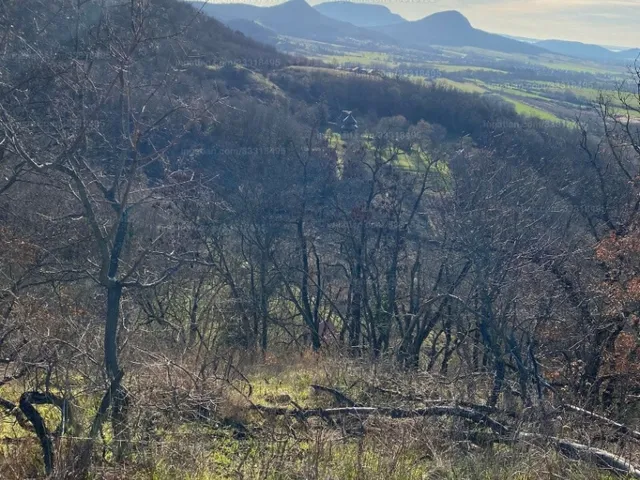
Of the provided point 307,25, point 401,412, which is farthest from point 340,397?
point 307,25

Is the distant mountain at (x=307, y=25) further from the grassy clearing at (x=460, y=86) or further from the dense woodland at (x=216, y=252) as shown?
the dense woodland at (x=216, y=252)

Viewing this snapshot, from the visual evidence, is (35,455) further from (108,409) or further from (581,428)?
(581,428)

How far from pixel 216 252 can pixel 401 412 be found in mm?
12255

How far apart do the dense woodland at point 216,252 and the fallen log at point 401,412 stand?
10 centimetres

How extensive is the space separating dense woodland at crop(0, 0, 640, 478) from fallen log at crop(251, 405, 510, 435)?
0.34ft

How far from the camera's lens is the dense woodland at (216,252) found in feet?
14.8

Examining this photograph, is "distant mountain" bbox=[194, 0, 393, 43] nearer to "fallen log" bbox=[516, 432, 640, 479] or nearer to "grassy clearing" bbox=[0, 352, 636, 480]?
"grassy clearing" bbox=[0, 352, 636, 480]

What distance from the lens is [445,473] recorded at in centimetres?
367

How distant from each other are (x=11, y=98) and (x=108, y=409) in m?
5.14

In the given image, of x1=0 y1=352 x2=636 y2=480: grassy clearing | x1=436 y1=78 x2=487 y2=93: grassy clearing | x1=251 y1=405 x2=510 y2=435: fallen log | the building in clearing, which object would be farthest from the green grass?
x1=0 y1=352 x2=636 y2=480: grassy clearing

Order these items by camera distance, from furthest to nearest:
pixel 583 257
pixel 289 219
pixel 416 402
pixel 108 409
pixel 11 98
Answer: pixel 289 219, pixel 583 257, pixel 11 98, pixel 416 402, pixel 108 409

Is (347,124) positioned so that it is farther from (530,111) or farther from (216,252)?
(530,111)

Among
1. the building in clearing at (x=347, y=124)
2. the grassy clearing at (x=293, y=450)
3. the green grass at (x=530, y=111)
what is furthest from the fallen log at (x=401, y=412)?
the green grass at (x=530, y=111)

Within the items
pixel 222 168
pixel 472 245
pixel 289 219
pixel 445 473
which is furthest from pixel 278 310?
pixel 445 473
